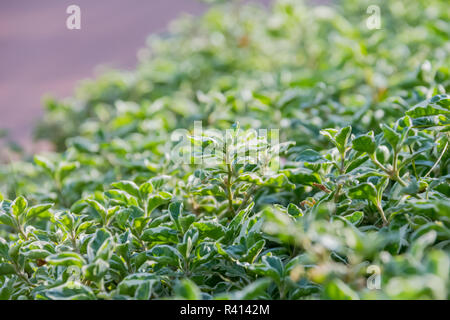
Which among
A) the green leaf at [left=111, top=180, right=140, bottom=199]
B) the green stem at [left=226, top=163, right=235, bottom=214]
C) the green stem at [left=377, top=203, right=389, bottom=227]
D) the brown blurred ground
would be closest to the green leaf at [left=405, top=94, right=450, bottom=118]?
the green stem at [left=377, top=203, right=389, bottom=227]

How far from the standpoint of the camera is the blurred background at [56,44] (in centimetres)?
640

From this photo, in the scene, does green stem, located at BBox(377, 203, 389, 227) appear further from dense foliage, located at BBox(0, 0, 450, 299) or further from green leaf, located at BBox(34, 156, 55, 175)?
green leaf, located at BBox(34, 156, 55, 175)

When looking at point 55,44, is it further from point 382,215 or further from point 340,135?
point 382,215

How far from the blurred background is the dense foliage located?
412 centimetres

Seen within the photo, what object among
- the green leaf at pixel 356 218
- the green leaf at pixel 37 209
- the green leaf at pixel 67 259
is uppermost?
the green leaf at pixel 356 218

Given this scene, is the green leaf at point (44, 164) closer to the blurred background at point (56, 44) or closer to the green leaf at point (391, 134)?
the green leaf at point (391, 134)

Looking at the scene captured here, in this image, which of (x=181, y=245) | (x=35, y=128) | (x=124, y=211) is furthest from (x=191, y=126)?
(x=35, y=128)

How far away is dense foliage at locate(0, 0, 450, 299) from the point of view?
3.12 ft

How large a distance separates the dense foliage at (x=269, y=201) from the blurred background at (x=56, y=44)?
4123 mm

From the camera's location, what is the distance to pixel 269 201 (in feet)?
4.90

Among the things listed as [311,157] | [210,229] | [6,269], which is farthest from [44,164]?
[311,157]

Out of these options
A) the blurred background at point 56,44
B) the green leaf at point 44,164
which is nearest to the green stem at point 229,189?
the green leaf at point 44,164

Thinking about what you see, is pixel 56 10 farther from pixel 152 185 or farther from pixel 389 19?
pixel 152 185
